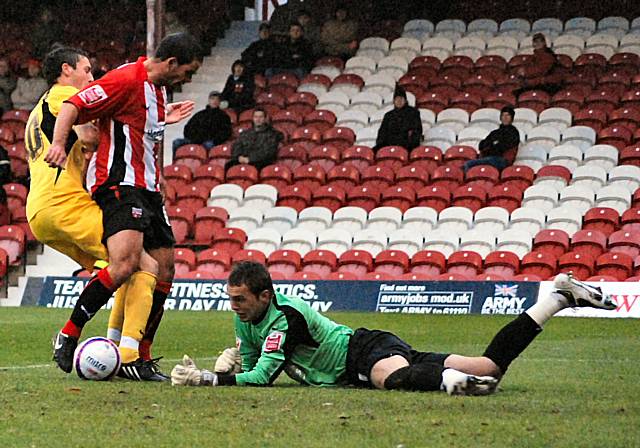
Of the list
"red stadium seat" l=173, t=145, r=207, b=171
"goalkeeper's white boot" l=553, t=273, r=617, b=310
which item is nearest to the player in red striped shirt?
"goalkeeper's white boot" l=553, t=273, r=617, b=310

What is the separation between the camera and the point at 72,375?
8117mm

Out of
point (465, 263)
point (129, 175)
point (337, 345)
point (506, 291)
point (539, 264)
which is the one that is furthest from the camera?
point (465, 263)

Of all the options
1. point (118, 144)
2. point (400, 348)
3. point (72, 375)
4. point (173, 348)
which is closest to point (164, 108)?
point (118, 144)

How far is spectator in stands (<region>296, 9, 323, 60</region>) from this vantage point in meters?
25.8

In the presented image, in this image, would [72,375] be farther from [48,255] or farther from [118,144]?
[48,255]

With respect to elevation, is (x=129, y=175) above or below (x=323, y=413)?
above

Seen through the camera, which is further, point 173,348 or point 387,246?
point 387,246

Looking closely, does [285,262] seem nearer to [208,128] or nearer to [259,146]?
[259,146]

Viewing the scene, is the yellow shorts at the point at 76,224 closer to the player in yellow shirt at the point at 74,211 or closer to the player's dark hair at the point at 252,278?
the player in yellow shirt at the point at 74,211

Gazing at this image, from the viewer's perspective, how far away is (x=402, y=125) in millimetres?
21891

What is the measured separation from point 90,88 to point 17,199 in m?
14.7

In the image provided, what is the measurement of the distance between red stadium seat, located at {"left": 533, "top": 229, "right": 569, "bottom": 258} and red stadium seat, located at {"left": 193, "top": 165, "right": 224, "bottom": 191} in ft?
19.7

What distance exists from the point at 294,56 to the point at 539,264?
8461 millimetres

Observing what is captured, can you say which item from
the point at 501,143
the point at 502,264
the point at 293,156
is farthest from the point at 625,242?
the point at 293,156
